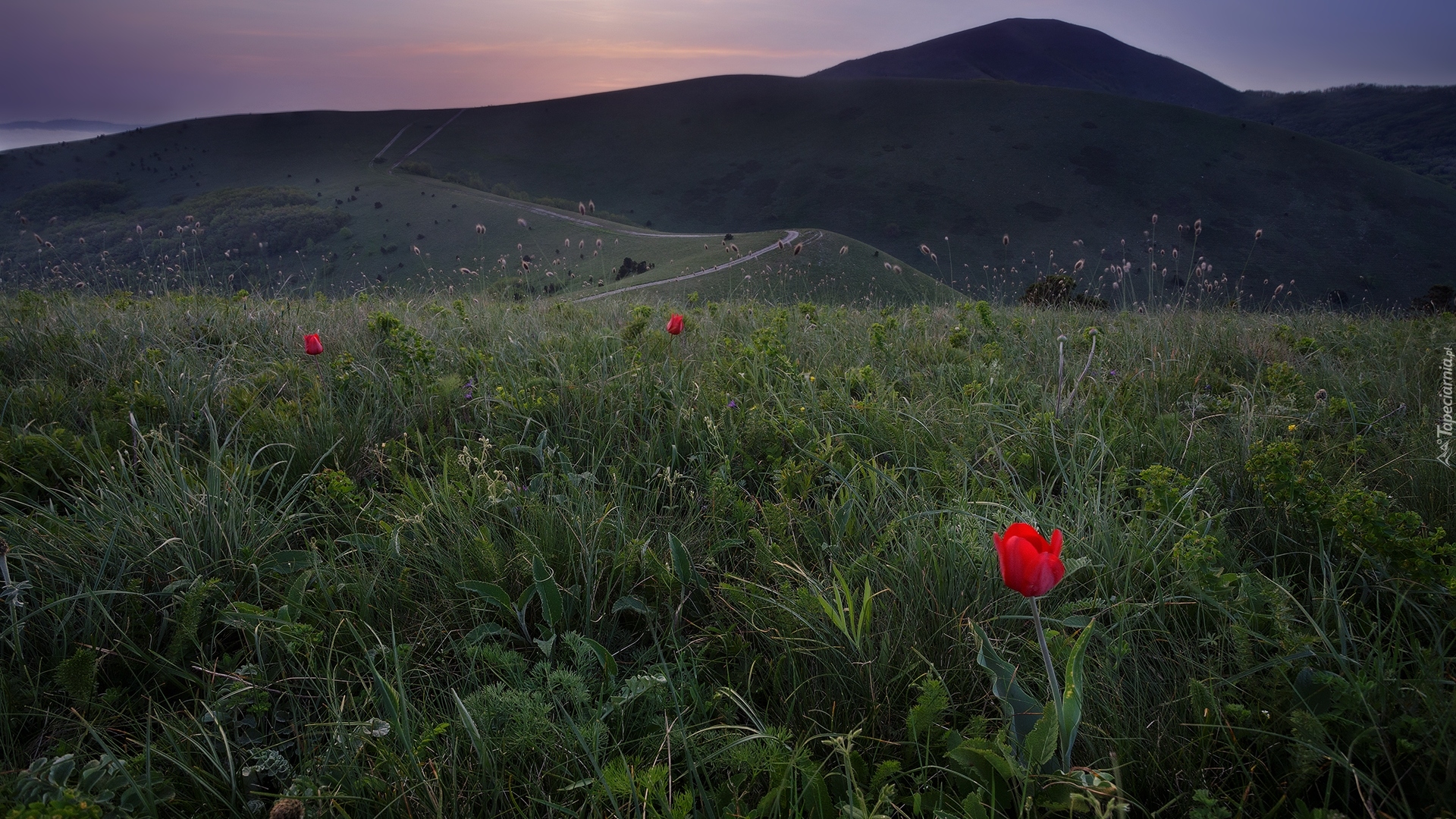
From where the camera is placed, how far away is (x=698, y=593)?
1.90 meters

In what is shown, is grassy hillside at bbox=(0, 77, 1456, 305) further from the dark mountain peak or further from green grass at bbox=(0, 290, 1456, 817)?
the dark mountain peak

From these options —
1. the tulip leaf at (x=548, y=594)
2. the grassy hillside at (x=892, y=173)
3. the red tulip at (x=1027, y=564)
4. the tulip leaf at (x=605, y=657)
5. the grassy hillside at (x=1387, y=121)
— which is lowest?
the tulip leaf at (x=605, y=657)

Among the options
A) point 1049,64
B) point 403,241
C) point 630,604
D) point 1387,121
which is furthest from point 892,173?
point 1049,64

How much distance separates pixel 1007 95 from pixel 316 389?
304ft

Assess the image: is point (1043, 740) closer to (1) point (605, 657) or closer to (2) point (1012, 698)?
(2) point (1012, 698)

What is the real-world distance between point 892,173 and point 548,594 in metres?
77.2

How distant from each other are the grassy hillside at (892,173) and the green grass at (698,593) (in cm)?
4271

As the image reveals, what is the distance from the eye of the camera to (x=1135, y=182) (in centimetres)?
6556

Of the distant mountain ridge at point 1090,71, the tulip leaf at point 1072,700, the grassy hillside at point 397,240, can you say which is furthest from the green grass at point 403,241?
the distant mountain ridge at point 1090,71

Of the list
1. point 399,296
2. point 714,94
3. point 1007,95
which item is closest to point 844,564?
point 399,296

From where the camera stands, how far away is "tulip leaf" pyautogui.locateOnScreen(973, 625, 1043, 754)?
1268 millimetres

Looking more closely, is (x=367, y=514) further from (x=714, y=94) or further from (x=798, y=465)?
(x=714, y=94)

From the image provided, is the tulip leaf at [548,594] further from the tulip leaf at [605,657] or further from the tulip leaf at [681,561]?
the tulip leaf at [681,561]

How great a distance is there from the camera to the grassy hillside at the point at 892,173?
54.6 m
